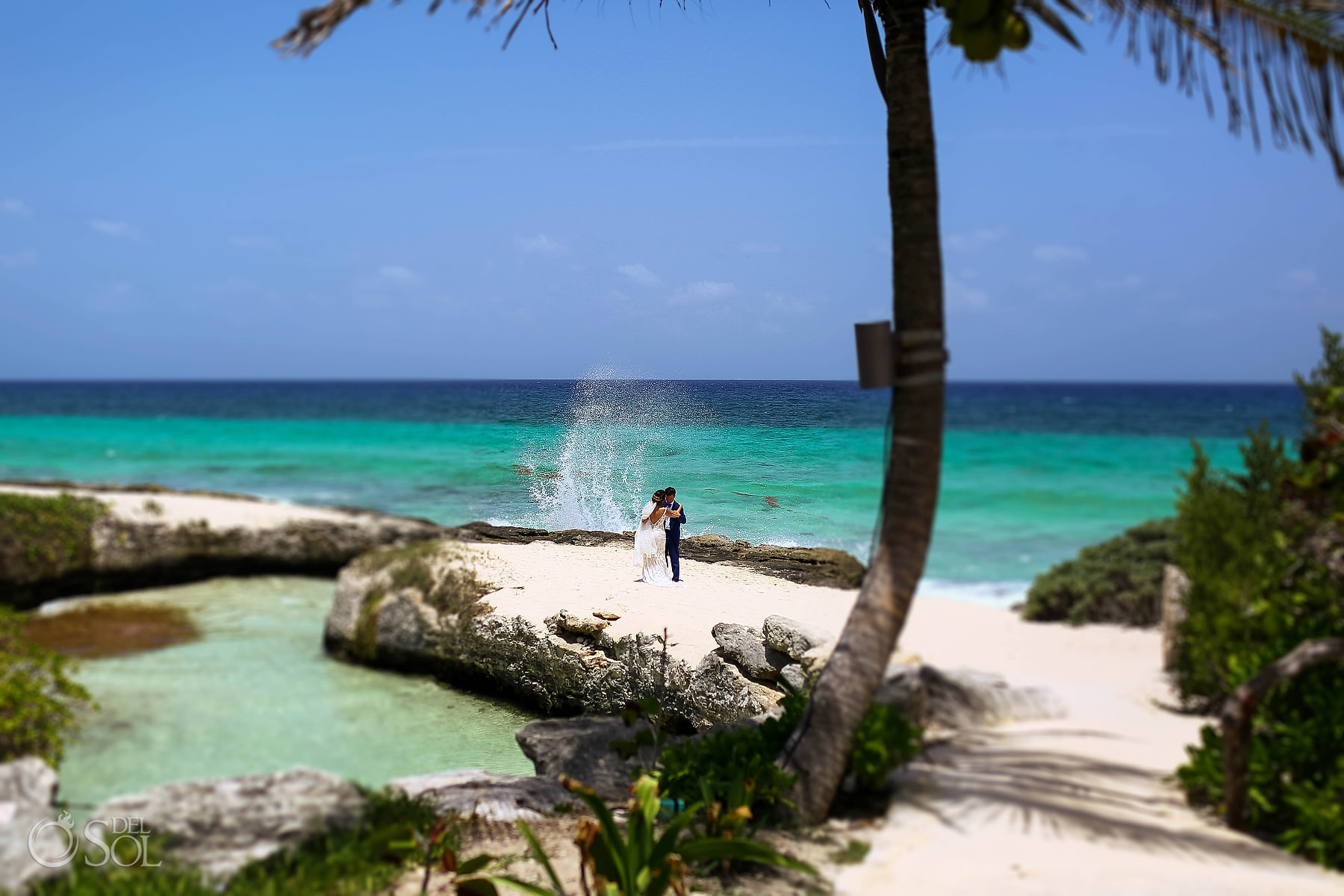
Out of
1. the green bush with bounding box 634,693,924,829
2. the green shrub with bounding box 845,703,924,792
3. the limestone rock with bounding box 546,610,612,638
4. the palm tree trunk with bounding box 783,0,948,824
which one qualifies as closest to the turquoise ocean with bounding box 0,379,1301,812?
the limestone rock with bounding box 546,610,612,638

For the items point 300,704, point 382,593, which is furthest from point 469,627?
point 300,704

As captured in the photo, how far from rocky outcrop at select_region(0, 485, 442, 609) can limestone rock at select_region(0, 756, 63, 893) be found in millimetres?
1341

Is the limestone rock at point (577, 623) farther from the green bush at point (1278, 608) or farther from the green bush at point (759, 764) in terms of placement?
the green bush at point (1278, 608)

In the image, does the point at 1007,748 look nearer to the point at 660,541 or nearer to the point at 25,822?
the point at 660,541

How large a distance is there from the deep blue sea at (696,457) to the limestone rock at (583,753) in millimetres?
1421

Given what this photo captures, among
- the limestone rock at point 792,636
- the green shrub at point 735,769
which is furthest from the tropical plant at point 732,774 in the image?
the limestone rock at point 792,636

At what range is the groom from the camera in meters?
5.19

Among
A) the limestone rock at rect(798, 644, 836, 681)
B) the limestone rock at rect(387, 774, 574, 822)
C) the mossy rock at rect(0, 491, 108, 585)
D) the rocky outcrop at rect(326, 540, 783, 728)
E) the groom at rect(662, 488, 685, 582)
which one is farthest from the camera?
the groom at rect(662, 488, 685, 582)

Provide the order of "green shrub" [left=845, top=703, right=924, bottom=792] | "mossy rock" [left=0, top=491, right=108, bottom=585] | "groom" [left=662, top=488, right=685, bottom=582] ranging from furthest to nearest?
"groom" [left=662, top=488, right=685, bottom=582] → "mossy rock" [left=0, top=491, right=108, bottom=585] → "green shrub" [left=845, top=703, right=924, bottom=792]

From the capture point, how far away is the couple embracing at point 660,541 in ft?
17.1

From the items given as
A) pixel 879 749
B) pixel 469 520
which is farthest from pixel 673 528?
pixel 879 749

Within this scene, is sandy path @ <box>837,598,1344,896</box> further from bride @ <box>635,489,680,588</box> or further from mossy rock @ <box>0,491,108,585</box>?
mossy rock @ <box>0,491,108,585</box>

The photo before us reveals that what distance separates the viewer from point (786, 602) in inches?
204

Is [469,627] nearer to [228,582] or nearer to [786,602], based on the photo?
[228,582]
